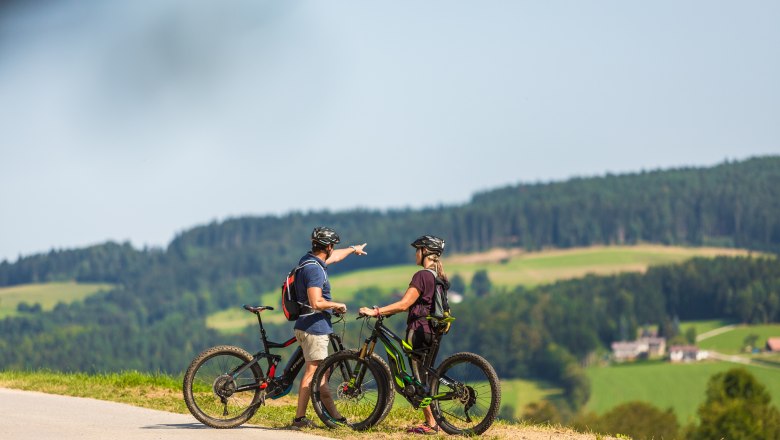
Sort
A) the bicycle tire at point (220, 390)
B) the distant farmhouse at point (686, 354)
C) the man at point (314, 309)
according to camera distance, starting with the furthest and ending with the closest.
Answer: the distant farmhouse at point (686, 354) → the bicycle tire at point (220, 390) → the man at point (314, 309)

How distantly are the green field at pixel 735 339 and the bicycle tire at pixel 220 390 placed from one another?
17583 cm

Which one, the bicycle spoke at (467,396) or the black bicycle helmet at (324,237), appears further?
the black bicycle helmet at (324,237)

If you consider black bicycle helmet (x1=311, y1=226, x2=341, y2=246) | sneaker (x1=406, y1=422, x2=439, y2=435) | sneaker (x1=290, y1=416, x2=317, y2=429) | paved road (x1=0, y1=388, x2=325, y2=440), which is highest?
black bicycle helmet (x1=311, y1=226, x2=341, y2=246)

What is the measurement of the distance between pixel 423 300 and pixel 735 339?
606 ft

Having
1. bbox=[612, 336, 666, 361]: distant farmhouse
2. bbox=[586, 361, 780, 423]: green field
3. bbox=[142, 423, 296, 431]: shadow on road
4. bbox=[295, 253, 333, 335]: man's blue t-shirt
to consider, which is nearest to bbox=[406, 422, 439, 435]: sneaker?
bbox=[142, 423, 296, 431]: shadow on road

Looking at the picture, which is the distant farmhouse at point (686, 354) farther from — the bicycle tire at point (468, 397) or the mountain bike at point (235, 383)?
the mountain bike at point (235, 383)

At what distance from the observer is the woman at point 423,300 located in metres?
12.1

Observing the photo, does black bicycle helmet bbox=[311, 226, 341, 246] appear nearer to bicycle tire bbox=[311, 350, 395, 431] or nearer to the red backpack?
the red backpack

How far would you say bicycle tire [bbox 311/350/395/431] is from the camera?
A: 39.7 feet

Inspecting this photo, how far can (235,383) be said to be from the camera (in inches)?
489

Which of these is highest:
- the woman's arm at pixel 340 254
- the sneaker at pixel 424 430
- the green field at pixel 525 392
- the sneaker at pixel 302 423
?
the woman's arm at pixel 340 254

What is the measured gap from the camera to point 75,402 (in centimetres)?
1482

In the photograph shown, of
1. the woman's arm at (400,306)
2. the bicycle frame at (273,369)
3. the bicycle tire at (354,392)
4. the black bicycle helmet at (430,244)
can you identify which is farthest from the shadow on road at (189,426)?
the black bicycle helmet at (430,244)

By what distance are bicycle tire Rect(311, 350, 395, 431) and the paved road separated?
1.74 ft
